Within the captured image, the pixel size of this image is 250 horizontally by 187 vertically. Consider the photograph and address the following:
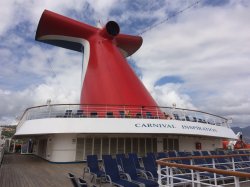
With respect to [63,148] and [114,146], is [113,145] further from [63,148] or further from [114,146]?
[63,148]

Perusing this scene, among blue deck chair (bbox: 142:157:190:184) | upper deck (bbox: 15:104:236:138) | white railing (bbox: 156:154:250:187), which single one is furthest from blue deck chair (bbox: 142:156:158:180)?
upper deck (bbox: 15:104:236:138)

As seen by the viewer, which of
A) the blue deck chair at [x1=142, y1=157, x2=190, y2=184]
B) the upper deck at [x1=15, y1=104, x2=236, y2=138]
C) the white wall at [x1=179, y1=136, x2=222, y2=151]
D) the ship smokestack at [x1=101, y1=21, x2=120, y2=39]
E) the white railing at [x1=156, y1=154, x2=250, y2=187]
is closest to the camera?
the white railing at [x1=156, y1=154, x2=250, y2=187]

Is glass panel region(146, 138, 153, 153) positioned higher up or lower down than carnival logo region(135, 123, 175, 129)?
lower down

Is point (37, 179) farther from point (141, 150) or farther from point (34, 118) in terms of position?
point (141, 150)

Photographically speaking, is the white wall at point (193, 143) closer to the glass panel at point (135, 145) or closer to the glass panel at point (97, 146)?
the glass panel at point (135, 145)

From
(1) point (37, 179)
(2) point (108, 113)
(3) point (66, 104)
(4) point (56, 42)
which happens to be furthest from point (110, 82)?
(1) point (37, 179)

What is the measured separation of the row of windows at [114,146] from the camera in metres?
11.6

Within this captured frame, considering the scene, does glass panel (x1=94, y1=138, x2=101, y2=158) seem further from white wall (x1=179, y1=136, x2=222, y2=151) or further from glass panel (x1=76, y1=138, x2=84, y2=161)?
white wall (x1=179, y1=136, x2=222, y2=151)

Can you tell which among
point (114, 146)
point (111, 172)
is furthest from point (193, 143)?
point (111, 172)

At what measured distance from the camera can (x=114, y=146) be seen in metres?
12.1

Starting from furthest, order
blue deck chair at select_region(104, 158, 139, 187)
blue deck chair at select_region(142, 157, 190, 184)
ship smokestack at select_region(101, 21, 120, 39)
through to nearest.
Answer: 1. ship smokestack at select_region(101, 21, 120, 39)
2. blue deck chair at select_region(142, 157, 190, 184)
3. blue deck chair at select_region(104, 158, 139, 187)

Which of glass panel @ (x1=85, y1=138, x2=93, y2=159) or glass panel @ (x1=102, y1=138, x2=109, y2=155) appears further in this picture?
glass panel @ (x1=102, y1=138, x2=109, y2=155)

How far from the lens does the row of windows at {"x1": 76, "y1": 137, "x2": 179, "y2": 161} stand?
1158 cm

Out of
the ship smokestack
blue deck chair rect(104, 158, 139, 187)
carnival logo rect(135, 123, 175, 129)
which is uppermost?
the ship smokestack
